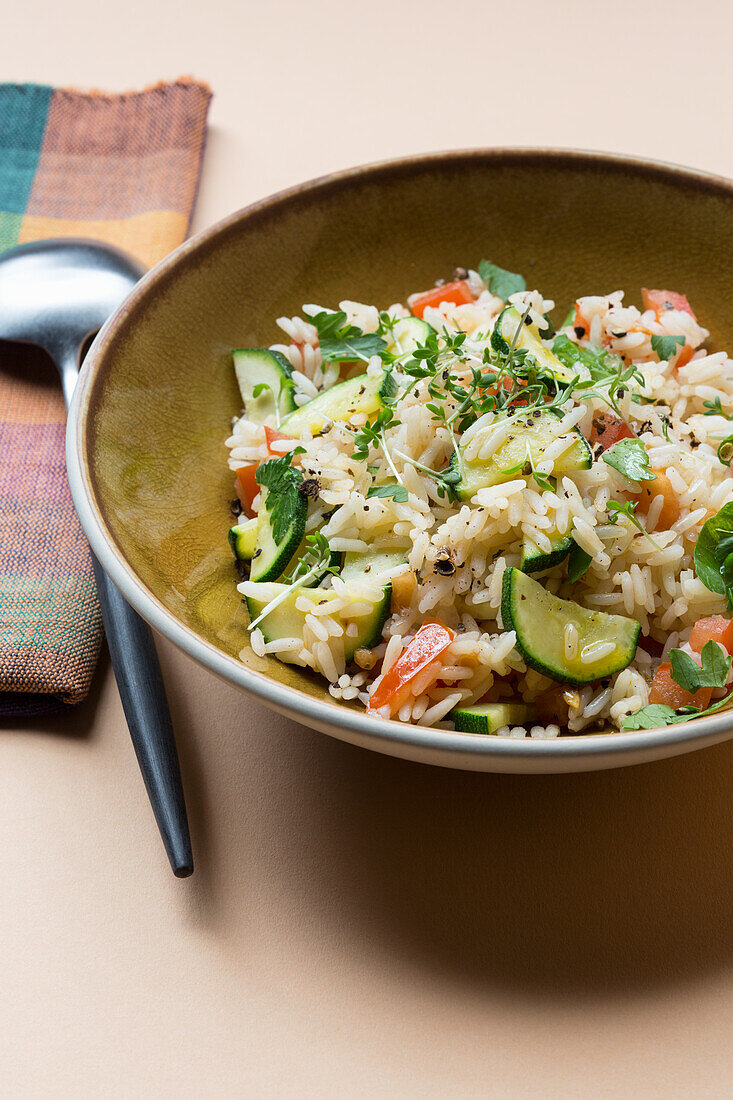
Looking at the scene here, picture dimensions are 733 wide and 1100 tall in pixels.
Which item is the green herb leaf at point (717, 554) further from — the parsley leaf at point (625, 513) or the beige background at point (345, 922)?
the beige background at point (345, 922)

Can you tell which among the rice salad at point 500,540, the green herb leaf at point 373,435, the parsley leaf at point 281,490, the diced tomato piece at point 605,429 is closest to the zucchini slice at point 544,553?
the rice salad at point 500,540

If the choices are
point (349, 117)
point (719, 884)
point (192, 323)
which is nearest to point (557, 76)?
point (349, 117)

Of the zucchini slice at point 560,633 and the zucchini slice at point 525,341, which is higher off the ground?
the zucchini slice at point 525,341

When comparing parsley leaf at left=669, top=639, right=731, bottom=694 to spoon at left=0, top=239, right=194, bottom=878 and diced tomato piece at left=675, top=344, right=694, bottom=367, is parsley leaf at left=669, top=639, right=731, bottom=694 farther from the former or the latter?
spoon at left=0, top=239, right=194, bottom=878

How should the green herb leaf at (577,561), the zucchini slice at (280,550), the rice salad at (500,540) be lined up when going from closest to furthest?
the rice salad at (500,540) → the green herb leaf at (577,561) → the zucchini slice at (280,550)

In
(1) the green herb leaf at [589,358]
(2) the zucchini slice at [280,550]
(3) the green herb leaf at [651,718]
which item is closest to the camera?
(3) the green herb leaf at [651,718]

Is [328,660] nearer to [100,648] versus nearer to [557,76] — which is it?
[100,648]

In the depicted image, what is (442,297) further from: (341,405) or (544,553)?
(544,553)

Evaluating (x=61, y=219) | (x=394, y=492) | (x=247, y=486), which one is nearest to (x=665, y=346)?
(x=394, y=492)
